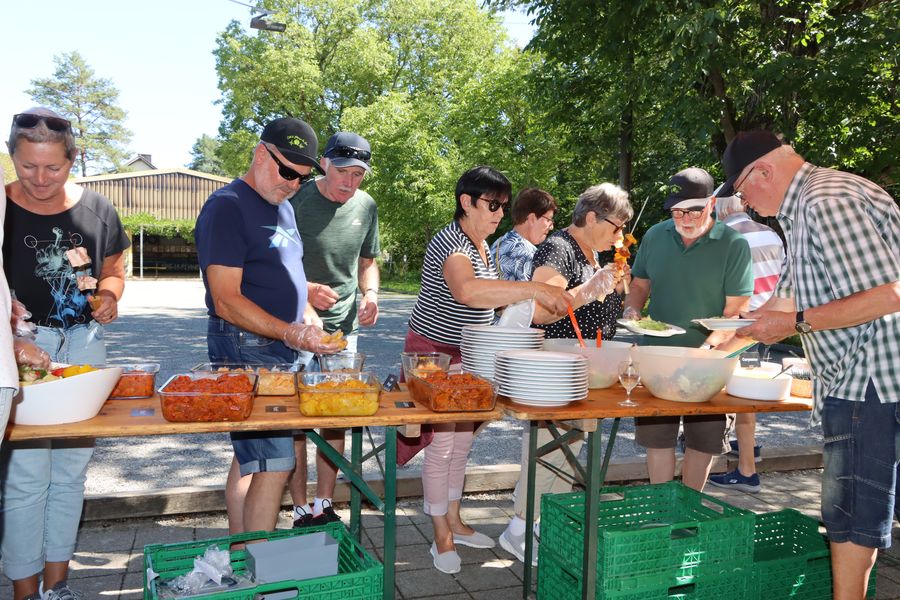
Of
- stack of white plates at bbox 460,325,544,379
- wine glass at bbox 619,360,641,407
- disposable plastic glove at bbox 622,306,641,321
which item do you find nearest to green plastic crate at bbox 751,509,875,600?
wine glass at bbox 619,360,641,407

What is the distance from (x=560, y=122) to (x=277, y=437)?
12.5m

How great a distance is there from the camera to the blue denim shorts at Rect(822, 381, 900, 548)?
2.47 m

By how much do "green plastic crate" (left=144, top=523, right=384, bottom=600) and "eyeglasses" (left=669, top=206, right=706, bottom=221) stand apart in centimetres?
227

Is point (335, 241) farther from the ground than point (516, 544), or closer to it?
farther from the ground

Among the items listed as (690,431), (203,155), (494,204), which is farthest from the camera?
(203,155)

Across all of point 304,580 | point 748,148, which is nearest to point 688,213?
point 748,148

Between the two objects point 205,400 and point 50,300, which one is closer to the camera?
point 205,400

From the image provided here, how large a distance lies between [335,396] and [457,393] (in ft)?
1.42

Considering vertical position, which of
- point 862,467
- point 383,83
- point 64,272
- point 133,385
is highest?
point 383,83

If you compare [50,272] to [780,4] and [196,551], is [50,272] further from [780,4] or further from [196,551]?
[780,4]

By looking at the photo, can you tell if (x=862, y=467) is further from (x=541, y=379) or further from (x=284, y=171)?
(x=284, y=171)

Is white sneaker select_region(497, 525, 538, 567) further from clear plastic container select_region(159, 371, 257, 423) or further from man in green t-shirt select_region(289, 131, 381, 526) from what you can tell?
clear plastic container select_region(159, 371, 257, 423)

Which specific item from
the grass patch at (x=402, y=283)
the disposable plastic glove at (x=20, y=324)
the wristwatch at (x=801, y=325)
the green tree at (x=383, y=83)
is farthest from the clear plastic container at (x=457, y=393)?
the green tree at (x=383, y=83)

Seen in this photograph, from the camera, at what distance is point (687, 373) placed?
288 cm
